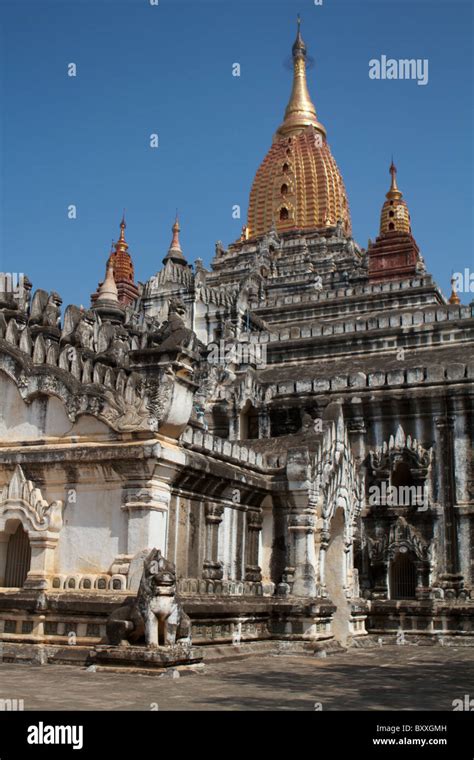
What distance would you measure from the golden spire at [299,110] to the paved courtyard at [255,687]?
69265 millimetres

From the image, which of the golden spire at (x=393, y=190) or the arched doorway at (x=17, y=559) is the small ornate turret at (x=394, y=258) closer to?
the golden spire at (x=393, y=190)

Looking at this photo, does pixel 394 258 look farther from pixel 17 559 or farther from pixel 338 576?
pixel 17 559

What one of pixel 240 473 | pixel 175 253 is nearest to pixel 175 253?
pixel 175 253

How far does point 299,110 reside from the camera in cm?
8231

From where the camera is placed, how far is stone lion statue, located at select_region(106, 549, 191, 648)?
1386 cm

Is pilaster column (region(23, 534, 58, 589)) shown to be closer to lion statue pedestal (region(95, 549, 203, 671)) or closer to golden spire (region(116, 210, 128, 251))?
lion statue pedestal (region(95, 549, 203, 671))

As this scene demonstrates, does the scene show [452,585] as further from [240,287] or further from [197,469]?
[240,287]

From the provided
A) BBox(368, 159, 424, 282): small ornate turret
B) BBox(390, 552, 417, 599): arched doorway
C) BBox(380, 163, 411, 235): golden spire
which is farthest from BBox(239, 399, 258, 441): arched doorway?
BBox(380, 163, 411, 235): golden spire

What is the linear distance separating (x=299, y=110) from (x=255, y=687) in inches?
2991

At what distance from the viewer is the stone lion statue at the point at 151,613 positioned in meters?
13.9

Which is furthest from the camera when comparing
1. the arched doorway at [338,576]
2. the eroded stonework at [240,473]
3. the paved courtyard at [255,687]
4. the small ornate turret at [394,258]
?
the small ornate turret at [394,258]

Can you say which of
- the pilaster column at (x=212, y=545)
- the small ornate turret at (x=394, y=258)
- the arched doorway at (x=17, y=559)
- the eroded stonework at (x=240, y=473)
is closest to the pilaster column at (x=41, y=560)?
the eroded stonework at (x=240, y=473)

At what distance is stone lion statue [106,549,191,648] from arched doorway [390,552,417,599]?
14.0m
